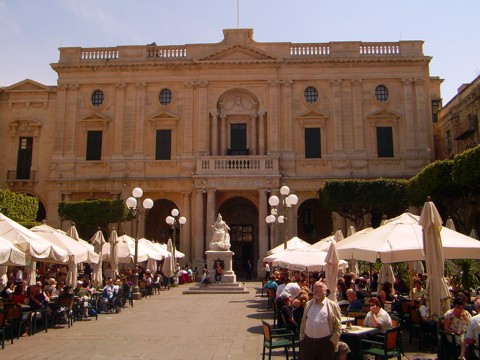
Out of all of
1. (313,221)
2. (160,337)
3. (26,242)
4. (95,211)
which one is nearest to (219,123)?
(313,221)

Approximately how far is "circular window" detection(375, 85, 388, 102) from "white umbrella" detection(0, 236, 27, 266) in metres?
30.4

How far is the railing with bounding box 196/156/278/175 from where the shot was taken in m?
34.9

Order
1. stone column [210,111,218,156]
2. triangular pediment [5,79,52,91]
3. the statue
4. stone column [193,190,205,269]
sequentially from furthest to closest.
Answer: triangular pediment [5,79,52,91] < stone column [210,111,218,156] < stone column [193,190,205,269] < the statue

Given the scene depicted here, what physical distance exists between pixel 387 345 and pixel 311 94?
3080 centimetres

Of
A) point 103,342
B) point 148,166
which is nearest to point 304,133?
point 148,166

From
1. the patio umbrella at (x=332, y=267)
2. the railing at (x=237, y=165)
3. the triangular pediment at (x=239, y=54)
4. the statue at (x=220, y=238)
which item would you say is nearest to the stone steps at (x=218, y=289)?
the statue at (x=220, y=238)

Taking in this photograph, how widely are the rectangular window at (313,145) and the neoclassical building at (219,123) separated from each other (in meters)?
0.07

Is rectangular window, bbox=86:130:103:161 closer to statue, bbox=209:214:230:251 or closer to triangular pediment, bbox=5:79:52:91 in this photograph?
triangular pediment, bbox=5:79:52:91

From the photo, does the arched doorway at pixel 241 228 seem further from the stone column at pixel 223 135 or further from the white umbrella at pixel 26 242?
the white umbrella at pixel 26 242

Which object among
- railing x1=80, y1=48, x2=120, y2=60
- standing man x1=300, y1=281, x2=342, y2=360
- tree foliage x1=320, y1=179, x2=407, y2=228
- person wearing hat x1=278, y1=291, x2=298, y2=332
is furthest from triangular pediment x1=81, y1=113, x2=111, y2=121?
standing man x1=300, y1=281, x2=342, y2=360

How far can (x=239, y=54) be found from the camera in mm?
38000

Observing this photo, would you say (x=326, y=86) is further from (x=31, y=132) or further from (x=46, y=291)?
(x=46, y=291)

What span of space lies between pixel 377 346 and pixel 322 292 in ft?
8.34

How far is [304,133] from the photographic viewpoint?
122 ft
